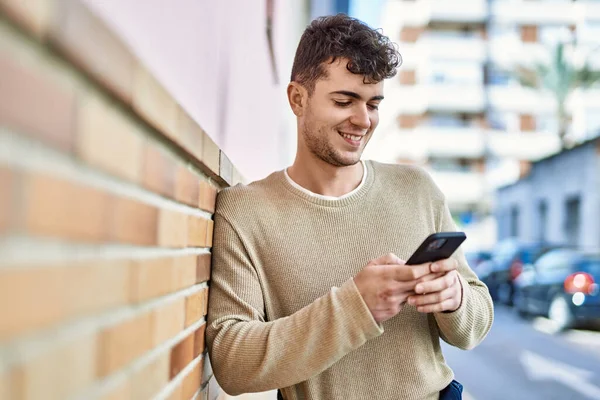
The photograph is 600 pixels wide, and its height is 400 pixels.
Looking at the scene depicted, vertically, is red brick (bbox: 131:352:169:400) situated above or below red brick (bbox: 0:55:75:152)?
below

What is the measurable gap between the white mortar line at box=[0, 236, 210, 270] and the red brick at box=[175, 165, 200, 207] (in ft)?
1.49

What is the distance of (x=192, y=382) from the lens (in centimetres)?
182

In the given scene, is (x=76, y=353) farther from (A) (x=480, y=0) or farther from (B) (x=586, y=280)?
(A) (x=480, y=0)

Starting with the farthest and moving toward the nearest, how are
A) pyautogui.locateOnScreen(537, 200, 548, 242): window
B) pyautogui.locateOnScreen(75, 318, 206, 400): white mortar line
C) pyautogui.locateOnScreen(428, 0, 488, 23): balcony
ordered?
1. pyautogui.locateOnScreen(428, 0, 488, 23): balcony
2. pyautogui.locateOnScreen(537, 200, 548, 242): window
3. pyautogui.locateOnScreen(75, 318, 206, 400): white mortar line

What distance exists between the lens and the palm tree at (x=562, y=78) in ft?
98.8

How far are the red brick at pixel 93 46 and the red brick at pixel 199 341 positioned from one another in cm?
101

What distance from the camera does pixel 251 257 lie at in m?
2.21

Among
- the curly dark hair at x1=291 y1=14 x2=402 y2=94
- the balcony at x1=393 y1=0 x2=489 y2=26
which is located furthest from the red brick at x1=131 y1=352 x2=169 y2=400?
the balcony at x1=393 y1=0 x2=489 y2=26

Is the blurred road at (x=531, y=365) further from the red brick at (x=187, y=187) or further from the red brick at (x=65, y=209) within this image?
the red brick at (x=65, y=209)

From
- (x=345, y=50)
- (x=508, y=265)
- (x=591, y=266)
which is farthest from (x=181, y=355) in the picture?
(x=508, y=265)

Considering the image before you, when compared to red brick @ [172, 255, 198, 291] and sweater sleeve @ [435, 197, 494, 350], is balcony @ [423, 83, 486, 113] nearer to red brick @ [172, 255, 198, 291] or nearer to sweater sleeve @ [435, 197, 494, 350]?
sweater sleeve @ [435, 197, 494, 350]

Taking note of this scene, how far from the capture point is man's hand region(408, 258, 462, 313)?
1.89 metres

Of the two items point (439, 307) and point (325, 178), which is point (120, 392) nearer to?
point (439, 307)

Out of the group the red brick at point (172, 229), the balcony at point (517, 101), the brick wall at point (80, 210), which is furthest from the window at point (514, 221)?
the brick wall at point (80, 210)
